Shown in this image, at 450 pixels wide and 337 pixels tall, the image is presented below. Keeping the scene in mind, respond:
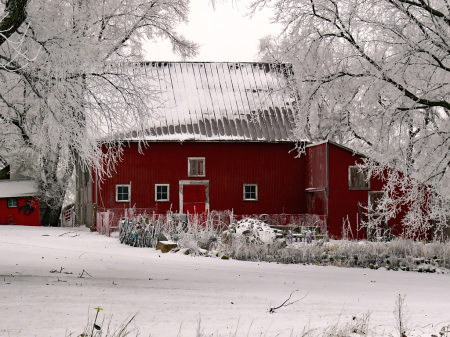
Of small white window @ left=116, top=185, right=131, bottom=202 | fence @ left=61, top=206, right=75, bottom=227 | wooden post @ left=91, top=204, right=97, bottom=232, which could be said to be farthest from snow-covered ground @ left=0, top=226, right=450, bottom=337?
fence @ left=61, top=206, right=75, bottom=227

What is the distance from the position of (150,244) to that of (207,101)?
11.8 m

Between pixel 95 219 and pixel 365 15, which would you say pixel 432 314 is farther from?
pixel 95 219

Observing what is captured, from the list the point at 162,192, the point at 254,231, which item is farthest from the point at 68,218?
the point at 254,231

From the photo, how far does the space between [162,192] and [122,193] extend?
5.82 ft

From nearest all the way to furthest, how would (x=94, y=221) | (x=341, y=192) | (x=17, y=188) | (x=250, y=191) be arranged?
(x=341, y=192) < (x=94, y=221) < (x=250, y=191) < (x=17, y=188)

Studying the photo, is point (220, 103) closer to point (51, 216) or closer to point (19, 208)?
point (51, 216)

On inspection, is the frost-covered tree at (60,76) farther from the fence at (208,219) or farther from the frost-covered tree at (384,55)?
the fence at (208,219)

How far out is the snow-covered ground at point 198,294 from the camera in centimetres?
730

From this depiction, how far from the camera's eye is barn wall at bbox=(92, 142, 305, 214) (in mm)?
25969

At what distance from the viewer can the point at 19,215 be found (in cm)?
3456

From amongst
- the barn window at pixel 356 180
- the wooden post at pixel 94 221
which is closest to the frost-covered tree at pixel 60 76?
the barn window at pixel 356 180

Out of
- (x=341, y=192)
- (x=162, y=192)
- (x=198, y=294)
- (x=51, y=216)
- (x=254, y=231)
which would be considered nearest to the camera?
(x=198, y=294)

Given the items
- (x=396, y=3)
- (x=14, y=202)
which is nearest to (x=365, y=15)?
(x=396, y=3)

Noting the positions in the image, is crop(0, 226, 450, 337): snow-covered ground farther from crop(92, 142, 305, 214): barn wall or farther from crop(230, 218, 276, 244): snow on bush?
crop(92, 142, 305, 214): barn wall
